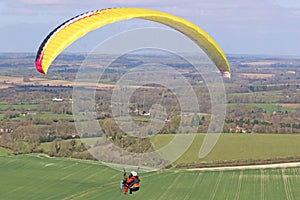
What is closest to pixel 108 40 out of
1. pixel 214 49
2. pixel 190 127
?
pixel 214 49

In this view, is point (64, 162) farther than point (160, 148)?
Yes

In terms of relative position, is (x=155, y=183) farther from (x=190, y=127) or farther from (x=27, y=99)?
(x=27, y=99)

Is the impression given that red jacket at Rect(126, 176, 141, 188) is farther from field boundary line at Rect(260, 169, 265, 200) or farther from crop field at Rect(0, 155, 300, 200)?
field boundary line at Rect(260, 169, 265, 200)

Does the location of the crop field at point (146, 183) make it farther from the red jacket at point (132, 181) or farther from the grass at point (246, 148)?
the red jacket at point (132, 181)


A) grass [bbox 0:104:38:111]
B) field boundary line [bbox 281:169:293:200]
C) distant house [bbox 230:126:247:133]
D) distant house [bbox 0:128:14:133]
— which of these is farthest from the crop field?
grass [bbox 0:104:38:111]

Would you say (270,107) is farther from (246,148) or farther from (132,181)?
(132,181)

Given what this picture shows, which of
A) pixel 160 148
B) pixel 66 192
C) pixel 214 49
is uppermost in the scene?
pixel 214 49
